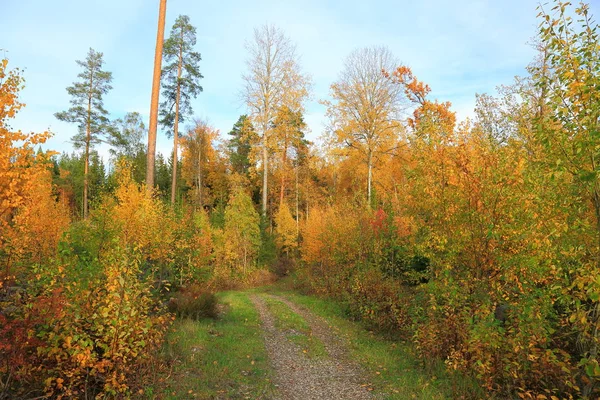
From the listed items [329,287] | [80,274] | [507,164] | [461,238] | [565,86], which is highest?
[565,86]

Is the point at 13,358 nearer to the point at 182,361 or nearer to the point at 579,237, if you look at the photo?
the point at 182,361

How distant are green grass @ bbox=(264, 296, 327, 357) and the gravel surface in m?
0.16

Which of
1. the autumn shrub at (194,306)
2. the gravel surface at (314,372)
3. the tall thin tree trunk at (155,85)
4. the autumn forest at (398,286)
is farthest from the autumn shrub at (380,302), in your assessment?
the tall thin tree trunk at (155,85)

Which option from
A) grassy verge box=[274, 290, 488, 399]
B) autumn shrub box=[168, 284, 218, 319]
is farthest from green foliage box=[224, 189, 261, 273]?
grassy verge box=[274, 290, 488, 399]

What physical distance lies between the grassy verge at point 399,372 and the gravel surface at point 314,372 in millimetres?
322

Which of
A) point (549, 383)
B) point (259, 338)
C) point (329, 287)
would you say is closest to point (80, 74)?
point (329, 287)

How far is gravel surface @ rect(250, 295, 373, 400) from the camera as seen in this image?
5.42 meters

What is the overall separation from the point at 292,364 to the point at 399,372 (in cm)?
199

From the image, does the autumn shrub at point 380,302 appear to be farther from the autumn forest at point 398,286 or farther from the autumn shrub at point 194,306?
the autumn shrub at point 194,306

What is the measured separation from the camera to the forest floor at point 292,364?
17.4ft

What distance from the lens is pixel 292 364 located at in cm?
671

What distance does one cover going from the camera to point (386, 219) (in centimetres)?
1224

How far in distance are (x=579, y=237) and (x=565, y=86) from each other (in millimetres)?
1525

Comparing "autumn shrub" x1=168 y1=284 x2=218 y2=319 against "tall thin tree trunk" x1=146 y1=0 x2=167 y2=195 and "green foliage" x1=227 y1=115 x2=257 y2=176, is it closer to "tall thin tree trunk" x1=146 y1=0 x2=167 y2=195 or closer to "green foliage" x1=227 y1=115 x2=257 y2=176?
"tall thin tree trunk" x1=146 y1=0 x2=167 y2=195
